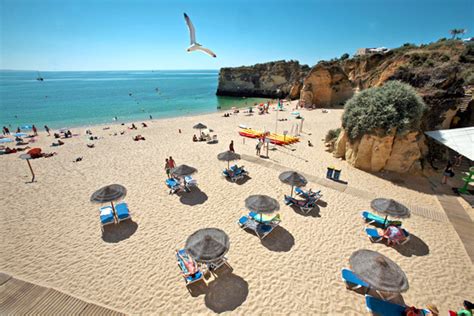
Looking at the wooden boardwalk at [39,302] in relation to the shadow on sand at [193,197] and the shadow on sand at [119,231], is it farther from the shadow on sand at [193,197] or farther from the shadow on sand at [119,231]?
the shadow on sand at [193,197]

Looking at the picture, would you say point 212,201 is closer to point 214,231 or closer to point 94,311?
point 214,231

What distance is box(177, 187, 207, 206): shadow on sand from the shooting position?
9.55 metres

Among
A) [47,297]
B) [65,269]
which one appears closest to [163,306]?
[47,297]

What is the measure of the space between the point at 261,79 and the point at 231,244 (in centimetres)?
6002

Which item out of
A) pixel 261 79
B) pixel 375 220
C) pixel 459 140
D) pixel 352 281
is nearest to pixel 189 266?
pixel 352 281

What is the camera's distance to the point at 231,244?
7.15 m

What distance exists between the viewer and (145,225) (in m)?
8.12

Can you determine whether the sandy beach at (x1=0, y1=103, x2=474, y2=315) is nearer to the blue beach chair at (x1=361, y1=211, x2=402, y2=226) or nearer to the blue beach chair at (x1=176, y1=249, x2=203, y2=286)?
the blue beach chair at (x1=176, y1=249, x2=203, y2=286)

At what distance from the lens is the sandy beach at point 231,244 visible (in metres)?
5.48

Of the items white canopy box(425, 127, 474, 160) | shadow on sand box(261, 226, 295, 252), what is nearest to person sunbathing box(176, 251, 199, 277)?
shadow on sand box(261, 226, 295, 252)

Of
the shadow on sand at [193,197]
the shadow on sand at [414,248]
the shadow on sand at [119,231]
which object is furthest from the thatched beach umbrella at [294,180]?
the shadow on sand at [119,231]

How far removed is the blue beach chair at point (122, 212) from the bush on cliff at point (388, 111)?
12473 millimetres

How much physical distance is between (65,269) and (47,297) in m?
0.94

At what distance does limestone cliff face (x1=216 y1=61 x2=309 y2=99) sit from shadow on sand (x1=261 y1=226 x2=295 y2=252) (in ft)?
168
